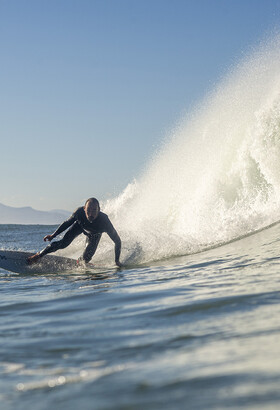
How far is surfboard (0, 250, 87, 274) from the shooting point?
9578 mm

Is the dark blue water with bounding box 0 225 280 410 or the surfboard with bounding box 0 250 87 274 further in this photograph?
the surfboard with bounding box 0 250 87 274

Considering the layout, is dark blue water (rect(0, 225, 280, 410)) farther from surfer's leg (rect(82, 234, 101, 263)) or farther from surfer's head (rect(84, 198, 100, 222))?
surfer's leg (rect(82, 234, 101, 263))

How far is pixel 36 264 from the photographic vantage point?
31.9ft

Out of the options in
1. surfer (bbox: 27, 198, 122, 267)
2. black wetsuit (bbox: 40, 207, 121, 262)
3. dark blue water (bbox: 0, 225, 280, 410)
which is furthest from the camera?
black wetsuit (bbox: 40, 207, 121, 262)

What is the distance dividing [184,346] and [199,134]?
17.3m

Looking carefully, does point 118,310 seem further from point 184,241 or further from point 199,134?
point 199,134

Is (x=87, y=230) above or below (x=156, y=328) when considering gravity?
above

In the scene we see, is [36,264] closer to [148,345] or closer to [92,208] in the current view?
[92,208]

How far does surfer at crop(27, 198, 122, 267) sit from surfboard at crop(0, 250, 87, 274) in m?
0.16

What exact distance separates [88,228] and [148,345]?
698 centimetres

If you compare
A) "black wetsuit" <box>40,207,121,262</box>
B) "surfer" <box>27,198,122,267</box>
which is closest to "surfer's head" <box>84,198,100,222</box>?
"surfer" <box>27,198,122,267</box>

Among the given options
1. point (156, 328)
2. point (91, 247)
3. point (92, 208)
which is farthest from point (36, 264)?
point (156, 328)

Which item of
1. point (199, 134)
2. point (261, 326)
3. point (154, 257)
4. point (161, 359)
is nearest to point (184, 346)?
point (161, 359)

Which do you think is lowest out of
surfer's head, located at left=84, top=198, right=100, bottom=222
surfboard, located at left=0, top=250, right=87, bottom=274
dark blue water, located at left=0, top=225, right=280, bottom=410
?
dark blue water, located at left=0, top=225, right=280, bottom=410
